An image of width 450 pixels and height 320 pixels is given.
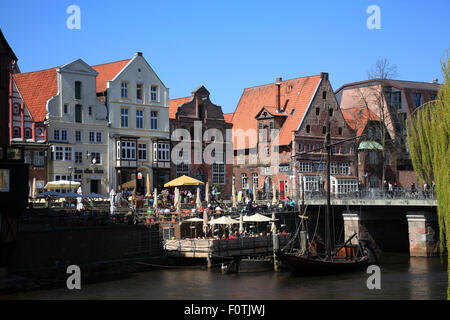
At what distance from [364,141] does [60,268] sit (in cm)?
4736

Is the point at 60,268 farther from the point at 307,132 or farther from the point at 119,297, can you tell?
the point at 307,132

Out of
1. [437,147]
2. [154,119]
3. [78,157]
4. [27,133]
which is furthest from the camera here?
[154,119]

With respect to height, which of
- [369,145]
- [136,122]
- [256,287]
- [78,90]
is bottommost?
[256,287]

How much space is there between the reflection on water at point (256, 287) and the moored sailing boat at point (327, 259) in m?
0.77

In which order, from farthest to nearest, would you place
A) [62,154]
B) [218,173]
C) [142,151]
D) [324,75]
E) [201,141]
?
1. [324,75]
2. [218,173]
3. [201,141]
4. [142,151]
5. [62,154]

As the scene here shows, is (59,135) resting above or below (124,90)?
below

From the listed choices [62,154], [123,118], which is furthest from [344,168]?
[62,154]

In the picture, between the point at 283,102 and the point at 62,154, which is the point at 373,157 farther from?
the point at 62,154

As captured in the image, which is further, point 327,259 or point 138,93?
point 138,93

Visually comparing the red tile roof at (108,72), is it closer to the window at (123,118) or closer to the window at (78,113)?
the window at (123,118)

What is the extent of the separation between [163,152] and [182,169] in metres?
3.11

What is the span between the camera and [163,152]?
69.6 meters

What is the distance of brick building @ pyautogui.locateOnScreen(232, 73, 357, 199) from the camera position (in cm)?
7769
